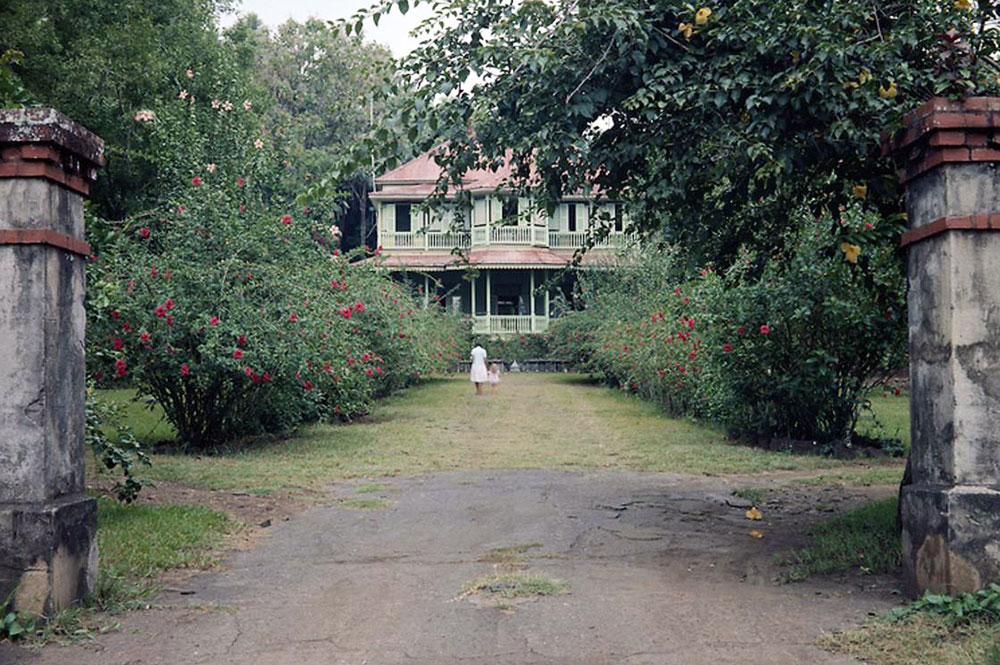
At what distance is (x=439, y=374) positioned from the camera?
102 feet

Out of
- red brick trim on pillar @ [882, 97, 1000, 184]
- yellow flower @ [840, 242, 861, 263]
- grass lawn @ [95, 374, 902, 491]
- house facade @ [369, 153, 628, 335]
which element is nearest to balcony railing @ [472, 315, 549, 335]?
house facade @ [369, 153, 628, 335]

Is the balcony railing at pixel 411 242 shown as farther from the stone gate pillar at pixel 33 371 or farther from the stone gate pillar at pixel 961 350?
the stone gate pillar at pixel 961 350

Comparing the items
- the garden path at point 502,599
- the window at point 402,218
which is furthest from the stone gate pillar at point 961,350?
the window at point 402,218

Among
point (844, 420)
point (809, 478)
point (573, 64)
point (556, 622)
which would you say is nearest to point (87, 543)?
point (556, 622)

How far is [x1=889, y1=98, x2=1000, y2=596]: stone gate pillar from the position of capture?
203 inches

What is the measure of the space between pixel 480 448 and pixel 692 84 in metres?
8.43

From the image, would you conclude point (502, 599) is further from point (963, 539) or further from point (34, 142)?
point (34, 142)

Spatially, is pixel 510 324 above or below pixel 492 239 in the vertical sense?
below

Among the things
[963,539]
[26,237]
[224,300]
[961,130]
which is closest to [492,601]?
[963,539]

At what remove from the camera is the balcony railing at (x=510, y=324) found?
36875 mm

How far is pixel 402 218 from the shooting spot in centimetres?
4128

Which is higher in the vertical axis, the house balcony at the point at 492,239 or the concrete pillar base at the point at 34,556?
the house balcony at the point at 492,239

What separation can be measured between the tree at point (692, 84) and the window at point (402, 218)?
113 ft

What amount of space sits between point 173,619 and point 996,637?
13.6 feet
